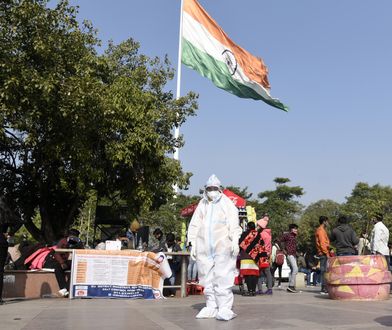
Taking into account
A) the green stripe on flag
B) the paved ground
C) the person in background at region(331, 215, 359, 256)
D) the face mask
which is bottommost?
the paved ground

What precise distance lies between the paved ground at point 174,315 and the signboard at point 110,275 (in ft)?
1.95

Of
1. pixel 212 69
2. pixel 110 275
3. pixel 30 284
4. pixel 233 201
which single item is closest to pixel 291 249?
pixel 110 275

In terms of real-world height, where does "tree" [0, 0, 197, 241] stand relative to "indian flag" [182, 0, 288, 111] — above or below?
below

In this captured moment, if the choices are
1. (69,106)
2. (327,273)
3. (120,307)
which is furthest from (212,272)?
(69,106)

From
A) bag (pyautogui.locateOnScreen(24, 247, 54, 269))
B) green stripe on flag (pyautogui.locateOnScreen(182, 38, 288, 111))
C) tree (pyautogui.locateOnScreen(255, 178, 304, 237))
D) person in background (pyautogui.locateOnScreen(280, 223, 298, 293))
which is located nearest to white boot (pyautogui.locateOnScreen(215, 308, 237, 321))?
bag (pyautogui.locateOnScreen(24, 247, 54, 269))

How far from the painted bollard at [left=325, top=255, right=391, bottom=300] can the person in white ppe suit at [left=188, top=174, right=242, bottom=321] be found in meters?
3.65

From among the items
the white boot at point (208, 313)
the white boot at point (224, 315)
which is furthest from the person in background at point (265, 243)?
the white boot at point (224, 315)

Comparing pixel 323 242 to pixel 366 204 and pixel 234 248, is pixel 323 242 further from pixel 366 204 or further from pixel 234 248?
pixel 366 204

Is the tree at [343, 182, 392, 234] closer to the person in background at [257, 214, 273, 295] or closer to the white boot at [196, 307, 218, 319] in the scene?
the person in background at [257, 214, 273, 295]

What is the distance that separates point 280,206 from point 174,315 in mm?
74740

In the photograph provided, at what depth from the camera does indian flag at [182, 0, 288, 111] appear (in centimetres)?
2155

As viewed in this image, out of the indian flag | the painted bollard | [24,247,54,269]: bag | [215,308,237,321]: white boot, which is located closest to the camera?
[215,308,237,321]: white boot

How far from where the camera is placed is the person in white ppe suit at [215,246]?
7137 millimetres

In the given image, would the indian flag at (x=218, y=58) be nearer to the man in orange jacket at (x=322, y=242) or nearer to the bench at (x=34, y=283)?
the man in orange jacket at (x=322, y=242)
